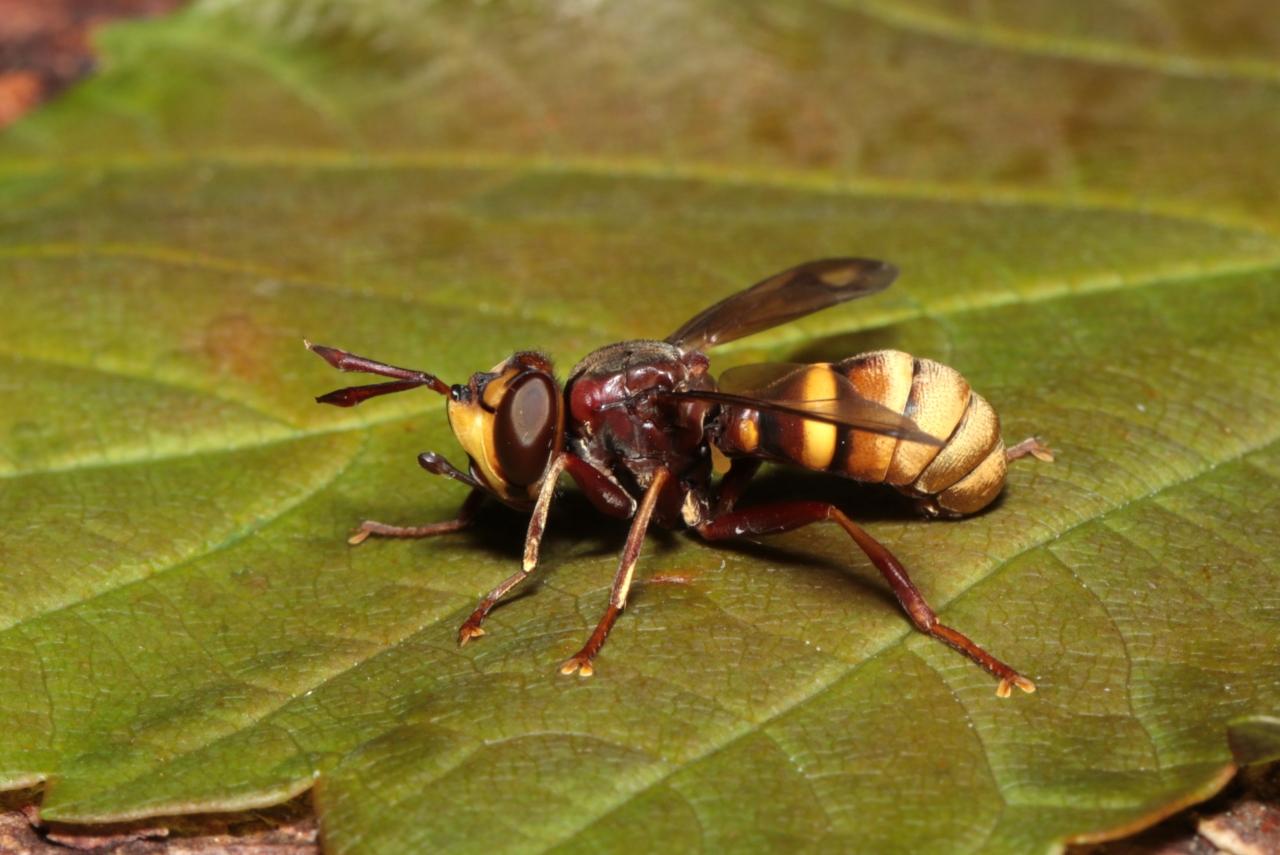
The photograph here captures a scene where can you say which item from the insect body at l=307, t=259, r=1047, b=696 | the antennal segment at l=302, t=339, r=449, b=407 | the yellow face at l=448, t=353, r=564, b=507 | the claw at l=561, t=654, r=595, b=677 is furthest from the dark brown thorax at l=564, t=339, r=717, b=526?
the claw at l=561, t=654, r=595, b=677

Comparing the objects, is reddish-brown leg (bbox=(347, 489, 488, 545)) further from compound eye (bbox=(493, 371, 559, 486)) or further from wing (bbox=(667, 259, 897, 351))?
wing (bbox=(667, 259, 897, 351))

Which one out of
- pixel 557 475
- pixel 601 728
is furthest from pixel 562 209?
pixel 601 728

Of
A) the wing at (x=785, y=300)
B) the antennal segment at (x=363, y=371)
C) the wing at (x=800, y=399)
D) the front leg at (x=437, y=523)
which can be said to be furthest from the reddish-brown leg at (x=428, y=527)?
the wing at (x=785, y=300)

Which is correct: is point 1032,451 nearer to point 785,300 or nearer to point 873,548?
point 873,548

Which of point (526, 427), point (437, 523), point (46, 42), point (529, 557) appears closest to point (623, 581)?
point (529, 557)

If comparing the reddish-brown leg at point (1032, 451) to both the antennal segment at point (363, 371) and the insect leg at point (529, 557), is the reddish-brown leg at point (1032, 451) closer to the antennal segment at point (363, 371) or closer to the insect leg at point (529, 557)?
the insect leg at point (529, 557)

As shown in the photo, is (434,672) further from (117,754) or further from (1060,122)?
(1060,122)

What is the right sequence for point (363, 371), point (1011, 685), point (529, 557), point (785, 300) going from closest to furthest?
point (1011, 685) → point (363, 371) → point (529, 557) → point (785, 300)
